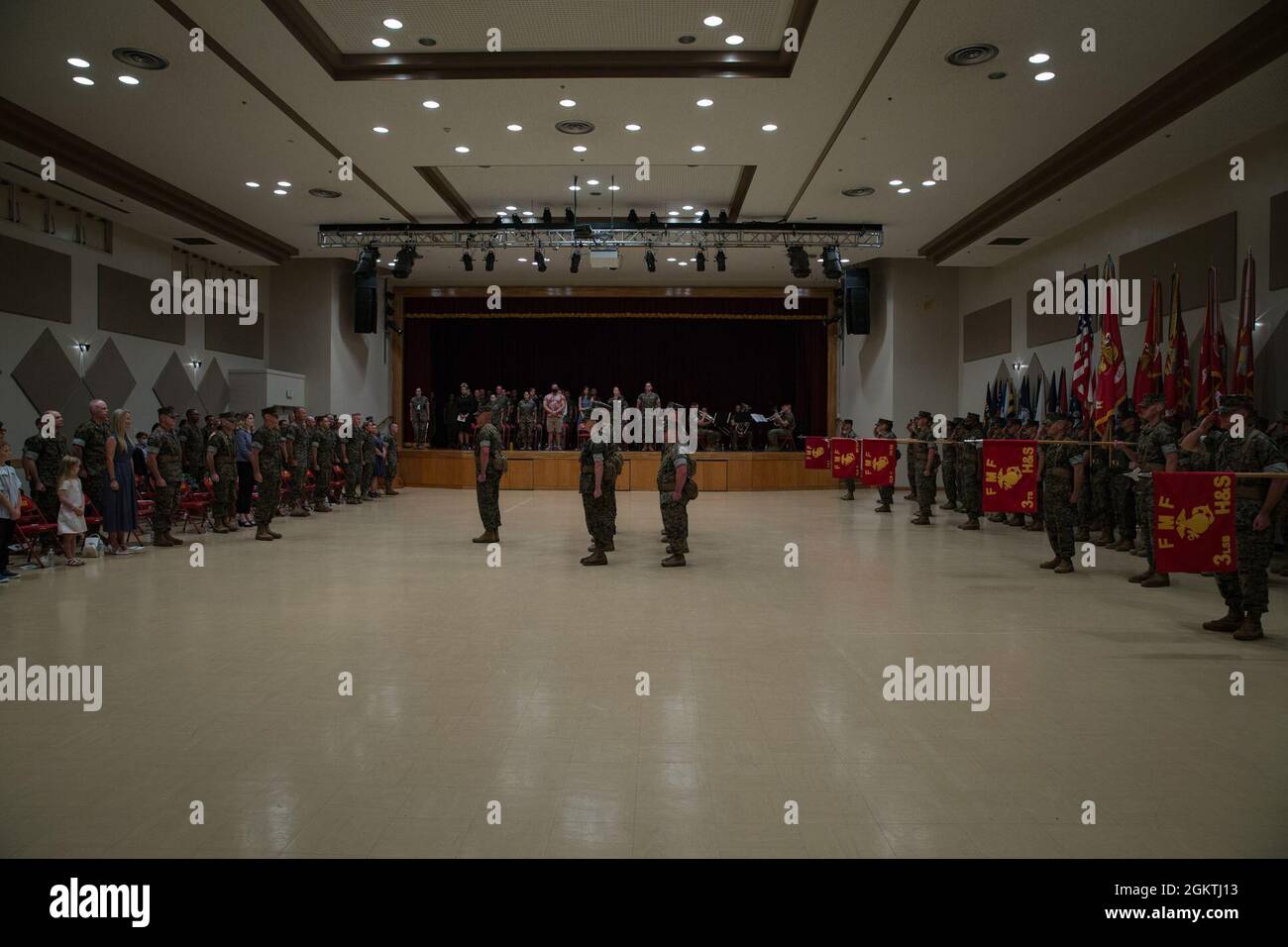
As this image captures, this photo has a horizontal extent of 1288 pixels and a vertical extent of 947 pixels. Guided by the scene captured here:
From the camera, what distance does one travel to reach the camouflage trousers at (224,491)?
423 inches

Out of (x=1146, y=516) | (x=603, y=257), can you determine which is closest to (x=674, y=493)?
(x=1146, y=516)

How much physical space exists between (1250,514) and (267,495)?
10.3 meters

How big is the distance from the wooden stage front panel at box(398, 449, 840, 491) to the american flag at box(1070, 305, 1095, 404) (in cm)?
796

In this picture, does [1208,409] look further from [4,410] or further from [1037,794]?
[4,410]

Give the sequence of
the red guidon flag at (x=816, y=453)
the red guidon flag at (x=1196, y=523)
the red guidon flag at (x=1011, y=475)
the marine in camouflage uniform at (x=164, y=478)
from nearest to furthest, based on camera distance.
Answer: the red guidon flag at (x=1196, y=523) → the red guidon flag at (x=1011, y=475) → the marine in camouflage uniform at (x=164, y=478) → the red guidon flag at (x=816, y=453)

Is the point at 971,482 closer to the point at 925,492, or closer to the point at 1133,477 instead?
the point at 925,492

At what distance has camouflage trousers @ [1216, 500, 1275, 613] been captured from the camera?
5.46m

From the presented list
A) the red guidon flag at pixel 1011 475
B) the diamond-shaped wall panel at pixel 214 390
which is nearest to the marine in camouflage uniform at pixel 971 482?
the red guidon flag at pixel 1011 475

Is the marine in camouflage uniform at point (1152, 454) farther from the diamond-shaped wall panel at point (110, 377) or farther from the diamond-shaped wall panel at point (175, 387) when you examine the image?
the diamond-shaped wall panel at point (175, 387)

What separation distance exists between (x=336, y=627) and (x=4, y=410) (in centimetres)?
848

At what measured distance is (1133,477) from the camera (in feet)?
22.1

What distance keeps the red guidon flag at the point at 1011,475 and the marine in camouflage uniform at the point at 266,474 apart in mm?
8722

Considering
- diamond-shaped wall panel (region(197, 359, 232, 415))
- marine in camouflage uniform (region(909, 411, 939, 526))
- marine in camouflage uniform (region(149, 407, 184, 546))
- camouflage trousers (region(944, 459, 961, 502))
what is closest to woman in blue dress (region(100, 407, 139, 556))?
marine in camouflage uniform (region(149, 407, 184, 546))

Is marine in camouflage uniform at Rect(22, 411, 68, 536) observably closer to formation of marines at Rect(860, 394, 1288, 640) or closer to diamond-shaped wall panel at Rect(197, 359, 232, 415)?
diamond-shaped wall panel at Rect(197, 359, 232, 415)
